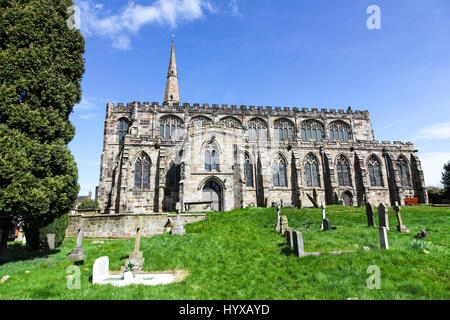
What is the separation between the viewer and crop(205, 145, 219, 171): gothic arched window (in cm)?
2412

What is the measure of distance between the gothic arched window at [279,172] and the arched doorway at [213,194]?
30.7 ft

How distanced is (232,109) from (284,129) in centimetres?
912

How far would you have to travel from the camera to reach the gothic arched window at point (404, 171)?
3234cm

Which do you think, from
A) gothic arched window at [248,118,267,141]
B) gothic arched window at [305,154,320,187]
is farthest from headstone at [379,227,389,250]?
gothic arched window at [248,118,267,141]

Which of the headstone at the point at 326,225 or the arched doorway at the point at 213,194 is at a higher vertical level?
the arched doorway at the point at 213,194

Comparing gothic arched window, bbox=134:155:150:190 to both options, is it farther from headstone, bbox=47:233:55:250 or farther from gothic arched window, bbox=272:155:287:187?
gothic arched window, bbox=272:155:287:187

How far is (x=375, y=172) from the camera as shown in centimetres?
3231

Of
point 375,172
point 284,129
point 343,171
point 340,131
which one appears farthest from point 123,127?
point 375,172

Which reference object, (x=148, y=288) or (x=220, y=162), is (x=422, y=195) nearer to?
(x=220, y=162)

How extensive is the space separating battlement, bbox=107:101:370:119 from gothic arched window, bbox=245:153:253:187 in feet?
38.2

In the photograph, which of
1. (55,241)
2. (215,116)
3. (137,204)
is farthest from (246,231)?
(215,116)

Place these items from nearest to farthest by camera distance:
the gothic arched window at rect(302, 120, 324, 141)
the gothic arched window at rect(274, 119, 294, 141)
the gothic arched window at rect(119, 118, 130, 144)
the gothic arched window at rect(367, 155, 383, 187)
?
the gothic arched window at rect(367, 155, 383, 187) < the gothic arched window at rect(119, 118, 130, 144) < the gothic arched window at rect(274, 119, 294, 141) < the gothic arched window at rect(302, 120, 324, 141)

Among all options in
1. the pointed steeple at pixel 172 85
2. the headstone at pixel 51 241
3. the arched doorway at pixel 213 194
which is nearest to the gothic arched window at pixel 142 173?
the arched doorway at pixel 213 194

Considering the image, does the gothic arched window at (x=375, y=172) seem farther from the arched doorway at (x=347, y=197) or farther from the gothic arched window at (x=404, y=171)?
the arched doorway at (x=347, y=197)
